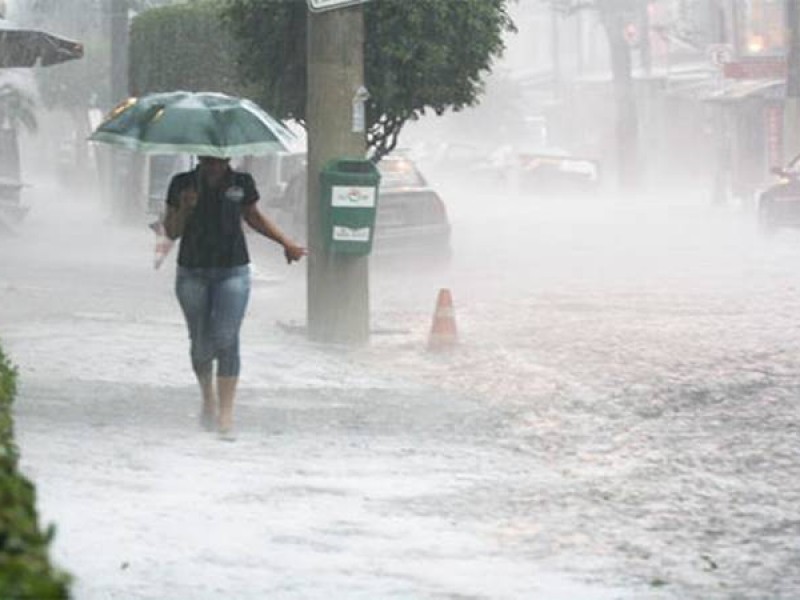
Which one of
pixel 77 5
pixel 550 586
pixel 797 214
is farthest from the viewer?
pixel 77 5

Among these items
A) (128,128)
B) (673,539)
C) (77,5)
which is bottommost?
(673,539)

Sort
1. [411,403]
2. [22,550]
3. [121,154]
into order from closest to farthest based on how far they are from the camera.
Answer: [22,550] → [411,403] → [121,154]

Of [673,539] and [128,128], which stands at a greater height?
[128,128]

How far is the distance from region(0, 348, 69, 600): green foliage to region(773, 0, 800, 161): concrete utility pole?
128 feet

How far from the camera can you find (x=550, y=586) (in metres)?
7.81

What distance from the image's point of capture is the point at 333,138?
15.7m

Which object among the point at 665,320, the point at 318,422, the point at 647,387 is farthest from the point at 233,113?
the point at 665,320

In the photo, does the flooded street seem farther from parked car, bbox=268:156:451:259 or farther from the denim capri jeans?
the denim capri jeans

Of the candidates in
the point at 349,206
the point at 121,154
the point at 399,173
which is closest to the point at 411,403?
the point at 349,206

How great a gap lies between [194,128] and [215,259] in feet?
3.17

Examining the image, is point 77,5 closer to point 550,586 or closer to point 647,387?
point 647,387

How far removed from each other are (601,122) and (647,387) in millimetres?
60763

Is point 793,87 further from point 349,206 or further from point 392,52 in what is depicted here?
point 349,206

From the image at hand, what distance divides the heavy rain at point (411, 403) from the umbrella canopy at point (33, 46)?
0.58ft
